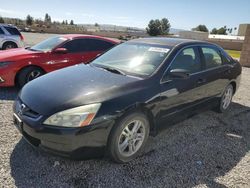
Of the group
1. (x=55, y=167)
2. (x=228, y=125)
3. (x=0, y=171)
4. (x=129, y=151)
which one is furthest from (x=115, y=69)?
(x=228, y=125)

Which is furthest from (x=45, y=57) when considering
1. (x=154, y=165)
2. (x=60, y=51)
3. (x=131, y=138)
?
(x=154, y=165)

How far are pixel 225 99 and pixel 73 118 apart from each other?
3.73 metres

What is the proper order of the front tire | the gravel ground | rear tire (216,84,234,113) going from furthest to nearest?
rear tire (216,84,234,113) → the front tire → the gravel ground

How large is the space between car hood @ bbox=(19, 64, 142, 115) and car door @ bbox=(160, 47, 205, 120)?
1.66 ft

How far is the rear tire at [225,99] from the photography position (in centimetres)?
522

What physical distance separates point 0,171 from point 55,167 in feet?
1.99

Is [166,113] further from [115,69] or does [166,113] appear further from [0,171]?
[0,171]

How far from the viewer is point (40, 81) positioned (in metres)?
3.62

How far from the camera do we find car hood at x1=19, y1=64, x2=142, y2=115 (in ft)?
9.53

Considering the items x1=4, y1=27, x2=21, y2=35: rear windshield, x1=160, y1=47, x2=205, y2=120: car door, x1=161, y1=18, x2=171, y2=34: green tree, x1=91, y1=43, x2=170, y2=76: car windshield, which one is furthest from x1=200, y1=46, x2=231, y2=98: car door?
x1=161, y1=18, x2=171, y2=34: green tree

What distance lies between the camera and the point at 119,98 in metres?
3.04

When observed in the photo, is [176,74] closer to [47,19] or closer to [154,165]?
[154,165]

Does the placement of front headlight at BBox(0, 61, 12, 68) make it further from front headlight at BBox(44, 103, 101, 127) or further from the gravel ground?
front headlight at BBox(44, 103, 101, 127)

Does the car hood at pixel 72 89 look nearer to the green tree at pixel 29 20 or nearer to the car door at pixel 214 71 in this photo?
the car door at pixel 214 71
